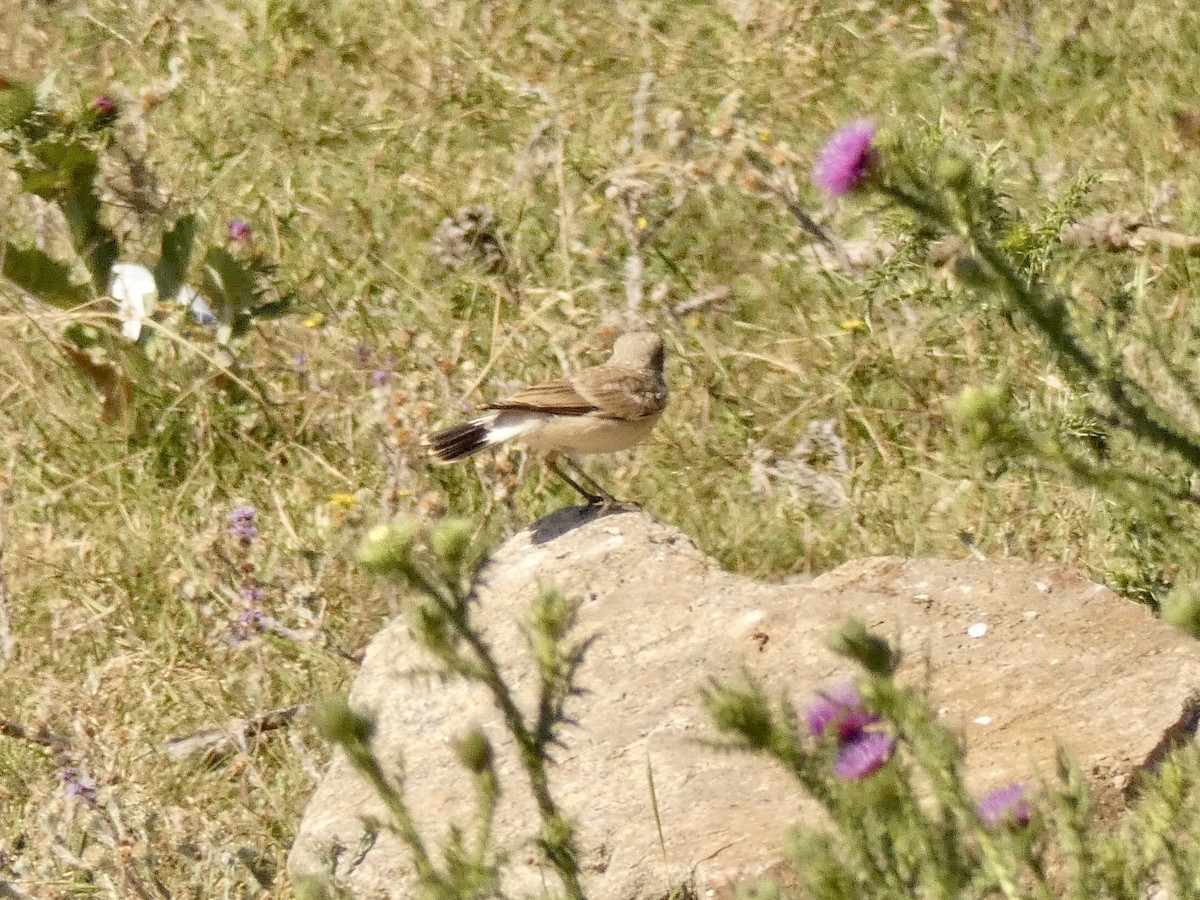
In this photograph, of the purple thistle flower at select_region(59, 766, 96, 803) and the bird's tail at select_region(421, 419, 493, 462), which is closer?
the purple thistle flower at select_region(59, 766, 96, 803)

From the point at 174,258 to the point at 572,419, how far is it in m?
1.70

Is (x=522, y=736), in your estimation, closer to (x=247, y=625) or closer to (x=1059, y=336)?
(x=1059, y=336)

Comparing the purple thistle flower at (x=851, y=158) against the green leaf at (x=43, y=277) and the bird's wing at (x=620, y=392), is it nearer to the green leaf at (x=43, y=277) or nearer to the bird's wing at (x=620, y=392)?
the bird's wing at (x=620, y=392)

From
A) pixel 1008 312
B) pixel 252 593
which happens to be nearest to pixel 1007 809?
pixel 1008 312

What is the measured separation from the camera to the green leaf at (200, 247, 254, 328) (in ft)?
20.7

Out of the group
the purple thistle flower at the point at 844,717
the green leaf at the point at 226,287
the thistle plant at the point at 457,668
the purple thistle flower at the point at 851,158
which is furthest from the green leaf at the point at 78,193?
the purple thistle flower at the point at 844,717

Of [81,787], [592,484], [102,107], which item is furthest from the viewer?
[102,107]

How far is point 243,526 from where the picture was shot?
5504 millimetres

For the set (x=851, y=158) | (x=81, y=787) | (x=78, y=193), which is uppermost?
(x=851, y=158)

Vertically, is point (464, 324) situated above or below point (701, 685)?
below

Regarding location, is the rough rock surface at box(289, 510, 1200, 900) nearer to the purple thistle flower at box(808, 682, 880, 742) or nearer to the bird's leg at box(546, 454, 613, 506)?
the bird's leg at box(546, 454, 613, 506)

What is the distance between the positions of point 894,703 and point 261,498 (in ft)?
13.9

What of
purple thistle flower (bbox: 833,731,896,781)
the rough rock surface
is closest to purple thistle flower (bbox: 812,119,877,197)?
purple thistle flower (bbox: 833,731,896,781)

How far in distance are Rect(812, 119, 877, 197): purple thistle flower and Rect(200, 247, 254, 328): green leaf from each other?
12.5ft
